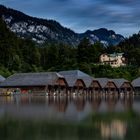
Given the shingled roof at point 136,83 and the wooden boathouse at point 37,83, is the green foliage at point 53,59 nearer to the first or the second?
the shingled roof at point 136,83

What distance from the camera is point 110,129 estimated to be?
20328mm

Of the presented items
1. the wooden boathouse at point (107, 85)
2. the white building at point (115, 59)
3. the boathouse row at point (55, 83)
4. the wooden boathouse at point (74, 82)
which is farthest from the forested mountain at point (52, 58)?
the wooden boathouse at point (74, 82)

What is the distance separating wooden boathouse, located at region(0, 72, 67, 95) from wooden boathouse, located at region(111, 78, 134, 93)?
16.3 metres

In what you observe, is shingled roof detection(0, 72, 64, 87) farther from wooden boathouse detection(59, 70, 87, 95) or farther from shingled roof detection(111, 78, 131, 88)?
shingled roof detection(111, 78, 131, 88)

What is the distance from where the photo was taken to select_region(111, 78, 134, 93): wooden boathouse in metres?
87.3

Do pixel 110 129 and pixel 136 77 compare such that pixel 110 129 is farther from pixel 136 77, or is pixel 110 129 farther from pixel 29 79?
pixel 136 77

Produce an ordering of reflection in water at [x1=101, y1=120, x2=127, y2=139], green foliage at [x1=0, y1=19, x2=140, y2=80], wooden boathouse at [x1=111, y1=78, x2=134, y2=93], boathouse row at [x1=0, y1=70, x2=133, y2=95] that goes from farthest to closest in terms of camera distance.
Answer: green foliage at [x1=0, y1=19, x2=140, y2=80]
wooden boathouse at [x1=111, y1=78, x2=134, y2=93]
boathouse row at [x1=0, y1=70, x2=133, y2=95]
reflection in water at [x1=101, y1=120, x2=127, y2=139]

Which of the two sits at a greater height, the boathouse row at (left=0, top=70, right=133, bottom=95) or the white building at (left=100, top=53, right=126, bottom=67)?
the white building at (left=100, top=53, right=126, bottom=67)

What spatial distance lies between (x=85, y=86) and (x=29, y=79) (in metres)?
10.9

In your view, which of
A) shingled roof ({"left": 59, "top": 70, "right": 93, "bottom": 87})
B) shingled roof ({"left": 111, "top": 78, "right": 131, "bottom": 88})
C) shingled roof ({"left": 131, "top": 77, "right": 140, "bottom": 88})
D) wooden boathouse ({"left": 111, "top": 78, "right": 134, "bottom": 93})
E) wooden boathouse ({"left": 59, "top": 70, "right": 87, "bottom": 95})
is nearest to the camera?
wooden boathouse ({"left": 59, "top": 70, "right": 87, "bottom": 95})

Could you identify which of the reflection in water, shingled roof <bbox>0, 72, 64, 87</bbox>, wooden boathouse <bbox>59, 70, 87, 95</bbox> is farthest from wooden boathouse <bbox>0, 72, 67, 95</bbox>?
the reflection in water

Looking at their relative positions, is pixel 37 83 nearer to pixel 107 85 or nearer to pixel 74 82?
pixel 74 82

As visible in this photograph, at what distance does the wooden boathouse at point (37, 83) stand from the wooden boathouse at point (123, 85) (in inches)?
642

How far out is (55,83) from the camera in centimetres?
7212
